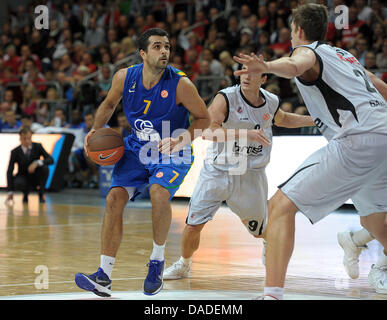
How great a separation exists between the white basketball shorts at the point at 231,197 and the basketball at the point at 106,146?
3.27 feet

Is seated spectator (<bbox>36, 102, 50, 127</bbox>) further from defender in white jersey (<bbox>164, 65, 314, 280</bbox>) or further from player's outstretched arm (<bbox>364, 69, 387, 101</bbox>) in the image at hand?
player's outstretched arm (<bbox>364, 69, 387, 101</bbox>)

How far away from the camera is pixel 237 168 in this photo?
6.25 metres

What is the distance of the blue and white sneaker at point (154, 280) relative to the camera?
16.6 feet

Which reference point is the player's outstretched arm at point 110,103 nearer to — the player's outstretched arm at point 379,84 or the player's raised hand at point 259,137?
the player's raised hand at point 259,137

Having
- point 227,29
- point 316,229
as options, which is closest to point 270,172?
point 316,229

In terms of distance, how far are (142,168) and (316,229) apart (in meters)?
4.69

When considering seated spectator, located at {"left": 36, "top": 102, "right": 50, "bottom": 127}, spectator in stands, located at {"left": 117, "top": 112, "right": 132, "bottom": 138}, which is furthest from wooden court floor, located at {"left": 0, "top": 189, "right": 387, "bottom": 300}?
seated spectator, located at {"left": 36, "top": 102, "right": 50, "bottom": 127}

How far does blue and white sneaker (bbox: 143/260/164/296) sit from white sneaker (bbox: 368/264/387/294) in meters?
1.65

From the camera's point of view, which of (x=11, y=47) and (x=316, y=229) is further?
(x=11, y=47)

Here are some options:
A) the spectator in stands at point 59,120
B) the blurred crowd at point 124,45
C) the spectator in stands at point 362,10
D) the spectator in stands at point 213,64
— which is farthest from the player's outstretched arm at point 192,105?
the spectator in stands at point 59,120

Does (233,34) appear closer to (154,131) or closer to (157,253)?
(154,131)

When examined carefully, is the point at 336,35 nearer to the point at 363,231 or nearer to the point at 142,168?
the point at 363,231

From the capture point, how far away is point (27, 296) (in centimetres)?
501

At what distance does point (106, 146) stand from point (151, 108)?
45cm
